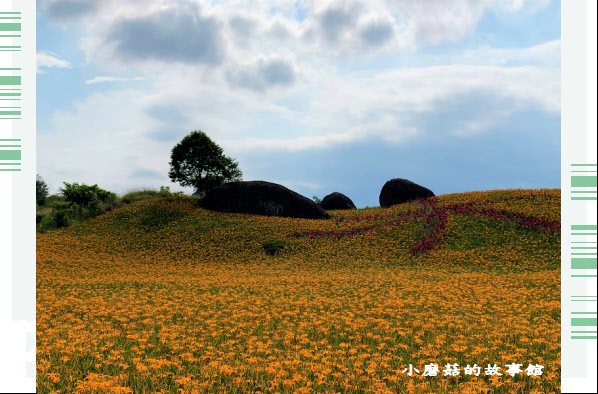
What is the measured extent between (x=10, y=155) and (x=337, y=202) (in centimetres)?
4294

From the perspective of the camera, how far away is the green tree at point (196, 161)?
3956 cm

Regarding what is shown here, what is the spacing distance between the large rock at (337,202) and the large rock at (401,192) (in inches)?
259

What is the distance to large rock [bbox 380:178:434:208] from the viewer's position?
39.4 metres

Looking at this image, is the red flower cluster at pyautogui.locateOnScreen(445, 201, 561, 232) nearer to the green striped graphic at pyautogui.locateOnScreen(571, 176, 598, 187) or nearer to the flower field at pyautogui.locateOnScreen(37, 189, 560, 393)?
the flower field at pyautogui.locateOnScreen(37, 189, 560, 393)

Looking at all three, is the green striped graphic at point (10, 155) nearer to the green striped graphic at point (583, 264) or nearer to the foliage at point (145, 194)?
the green striped graphic at point (583, 264)

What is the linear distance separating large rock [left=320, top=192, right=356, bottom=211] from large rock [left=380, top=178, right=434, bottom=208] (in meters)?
6.57

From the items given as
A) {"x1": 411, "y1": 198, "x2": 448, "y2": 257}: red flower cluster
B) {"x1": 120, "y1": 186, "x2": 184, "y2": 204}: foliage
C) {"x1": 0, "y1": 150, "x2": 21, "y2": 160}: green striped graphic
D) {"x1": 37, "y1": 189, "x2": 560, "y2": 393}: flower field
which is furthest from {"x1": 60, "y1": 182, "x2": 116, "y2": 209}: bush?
{"x1": 0, "y1": 150, "x2": 21, "y2": 160}: green striped graphic

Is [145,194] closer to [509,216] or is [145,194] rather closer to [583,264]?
[509,216]

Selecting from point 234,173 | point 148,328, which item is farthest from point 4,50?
point 234,173

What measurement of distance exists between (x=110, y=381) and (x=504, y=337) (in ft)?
23.1

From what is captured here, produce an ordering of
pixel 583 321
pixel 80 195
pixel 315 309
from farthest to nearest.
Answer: pixel 80 195 → pixel 315 309 → pixel 583 321

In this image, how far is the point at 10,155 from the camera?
14.1 ft

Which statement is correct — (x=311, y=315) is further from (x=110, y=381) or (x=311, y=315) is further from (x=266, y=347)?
(x=110, y=381)

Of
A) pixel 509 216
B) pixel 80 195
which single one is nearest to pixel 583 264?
pixel 509 216
